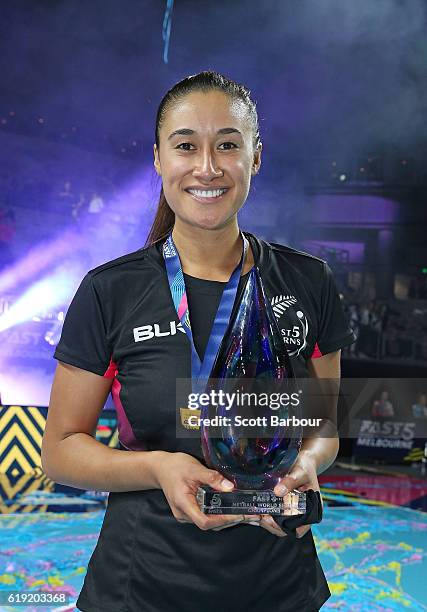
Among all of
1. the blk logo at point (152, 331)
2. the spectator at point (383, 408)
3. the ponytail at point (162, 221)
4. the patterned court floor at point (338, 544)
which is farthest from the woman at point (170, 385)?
the spectator at point (383, 408)

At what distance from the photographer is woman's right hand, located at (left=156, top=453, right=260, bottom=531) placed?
2.99 ft

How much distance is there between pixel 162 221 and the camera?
1320mm

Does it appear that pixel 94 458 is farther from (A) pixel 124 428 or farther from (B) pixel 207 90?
(B) pixel 207 90

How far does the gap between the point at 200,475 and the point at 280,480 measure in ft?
0.34

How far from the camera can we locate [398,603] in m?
3.39

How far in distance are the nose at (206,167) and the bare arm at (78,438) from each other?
33 centimetres

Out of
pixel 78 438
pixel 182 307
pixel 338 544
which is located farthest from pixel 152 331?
pixel 338 544

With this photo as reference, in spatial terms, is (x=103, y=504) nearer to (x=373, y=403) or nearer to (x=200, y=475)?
(x=373, y=403)

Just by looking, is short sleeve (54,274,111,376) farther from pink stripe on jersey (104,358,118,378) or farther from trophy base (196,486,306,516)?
trophy base (196,486,306,516)

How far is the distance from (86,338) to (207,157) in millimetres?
310

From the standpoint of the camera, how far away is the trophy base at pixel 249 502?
3.01ft

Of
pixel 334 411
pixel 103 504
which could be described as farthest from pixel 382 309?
pixel 334 411

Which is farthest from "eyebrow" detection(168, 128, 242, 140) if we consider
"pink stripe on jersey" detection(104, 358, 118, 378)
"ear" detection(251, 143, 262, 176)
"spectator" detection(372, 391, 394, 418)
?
"spectator" detection(372, 391, 394, 418)

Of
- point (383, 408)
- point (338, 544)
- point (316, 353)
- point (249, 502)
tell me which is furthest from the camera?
point (383, 408)
